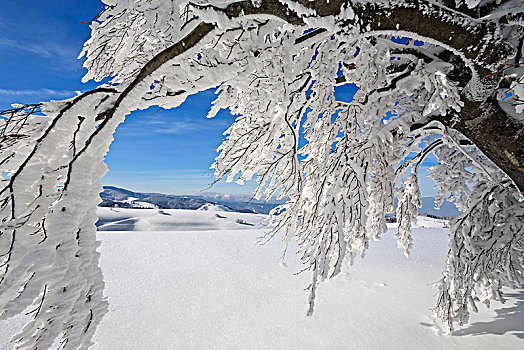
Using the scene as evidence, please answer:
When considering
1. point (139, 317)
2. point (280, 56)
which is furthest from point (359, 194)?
point (139, 317)

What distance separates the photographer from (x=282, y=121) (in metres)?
2.36

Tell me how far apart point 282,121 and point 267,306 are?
10.3 ft

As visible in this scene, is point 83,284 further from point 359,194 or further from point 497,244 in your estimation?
point 497,244

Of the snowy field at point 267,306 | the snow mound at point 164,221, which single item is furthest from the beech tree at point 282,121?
the snow mound at point 164,221

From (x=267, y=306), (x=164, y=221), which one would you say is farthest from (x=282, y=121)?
(x=164, y=221)

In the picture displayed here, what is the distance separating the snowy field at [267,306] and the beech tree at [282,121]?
27.5 inches

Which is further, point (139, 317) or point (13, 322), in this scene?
point (139, 317)

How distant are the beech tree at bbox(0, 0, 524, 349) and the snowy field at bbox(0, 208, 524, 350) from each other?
70 cm

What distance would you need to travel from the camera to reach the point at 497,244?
357cm

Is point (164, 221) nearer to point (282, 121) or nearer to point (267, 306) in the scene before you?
point (267, 306)

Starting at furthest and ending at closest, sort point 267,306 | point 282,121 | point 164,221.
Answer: point 164,221 → point 267,306 → point 282,121

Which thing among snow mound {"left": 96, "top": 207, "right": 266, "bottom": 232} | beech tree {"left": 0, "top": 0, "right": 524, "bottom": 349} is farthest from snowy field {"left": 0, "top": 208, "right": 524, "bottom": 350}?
snow mound {"left": 96, "top": 207, "right": 266, "bottom": 232}

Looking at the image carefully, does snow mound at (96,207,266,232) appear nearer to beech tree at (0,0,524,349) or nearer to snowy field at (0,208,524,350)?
snowy field at (0,208,524,350)

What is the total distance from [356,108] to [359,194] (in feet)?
3.19
